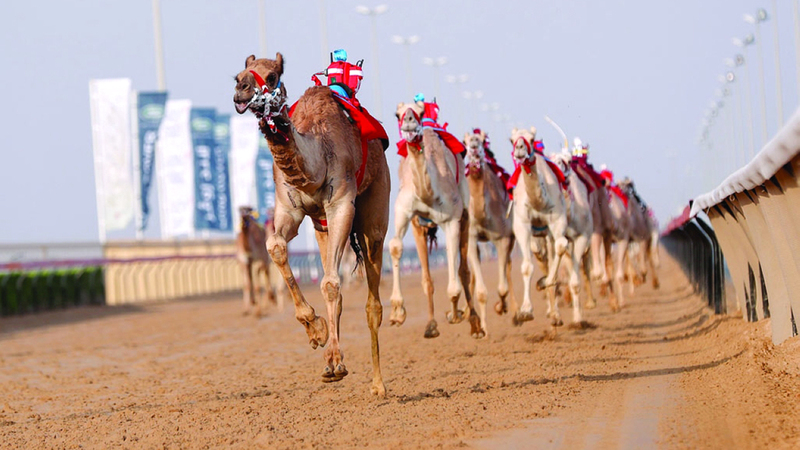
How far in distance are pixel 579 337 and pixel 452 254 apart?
210 centimetres

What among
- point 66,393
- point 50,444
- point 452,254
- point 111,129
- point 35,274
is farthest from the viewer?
point 111,129

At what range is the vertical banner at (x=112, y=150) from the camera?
3362cm

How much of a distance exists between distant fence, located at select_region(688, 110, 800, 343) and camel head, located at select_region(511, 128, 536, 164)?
189 centimetres

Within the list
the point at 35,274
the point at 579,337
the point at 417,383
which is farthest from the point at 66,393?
the point at 35,274

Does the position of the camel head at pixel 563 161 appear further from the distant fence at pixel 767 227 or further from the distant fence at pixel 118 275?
the distant fence at pixel 118 275

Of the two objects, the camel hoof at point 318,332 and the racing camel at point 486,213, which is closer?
the camel hoof at point 318,332

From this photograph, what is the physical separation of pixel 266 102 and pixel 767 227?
4.03 m

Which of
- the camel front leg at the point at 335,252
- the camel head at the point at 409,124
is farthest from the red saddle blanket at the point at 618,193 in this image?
the camel front leg at the point at 335,252

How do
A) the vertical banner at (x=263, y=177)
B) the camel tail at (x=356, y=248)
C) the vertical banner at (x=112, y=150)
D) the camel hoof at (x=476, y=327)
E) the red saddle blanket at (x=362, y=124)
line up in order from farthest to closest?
1. the vertical banner at (x=263, y=177)
2. the vertical banner at (x=112, y=150)
3. the camel hoof at (x=476, y=327)
4. the camel tail at (x=356, y=248)
5. the red saddle blanket at (x=362, y=124)

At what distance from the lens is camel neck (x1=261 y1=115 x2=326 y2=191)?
26.4 feet

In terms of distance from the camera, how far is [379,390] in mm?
8938

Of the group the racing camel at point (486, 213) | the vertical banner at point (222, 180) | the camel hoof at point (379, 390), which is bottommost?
the camel hoof at point (379, 390)

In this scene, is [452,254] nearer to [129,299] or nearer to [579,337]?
[579,337]

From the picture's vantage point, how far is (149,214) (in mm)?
36469
